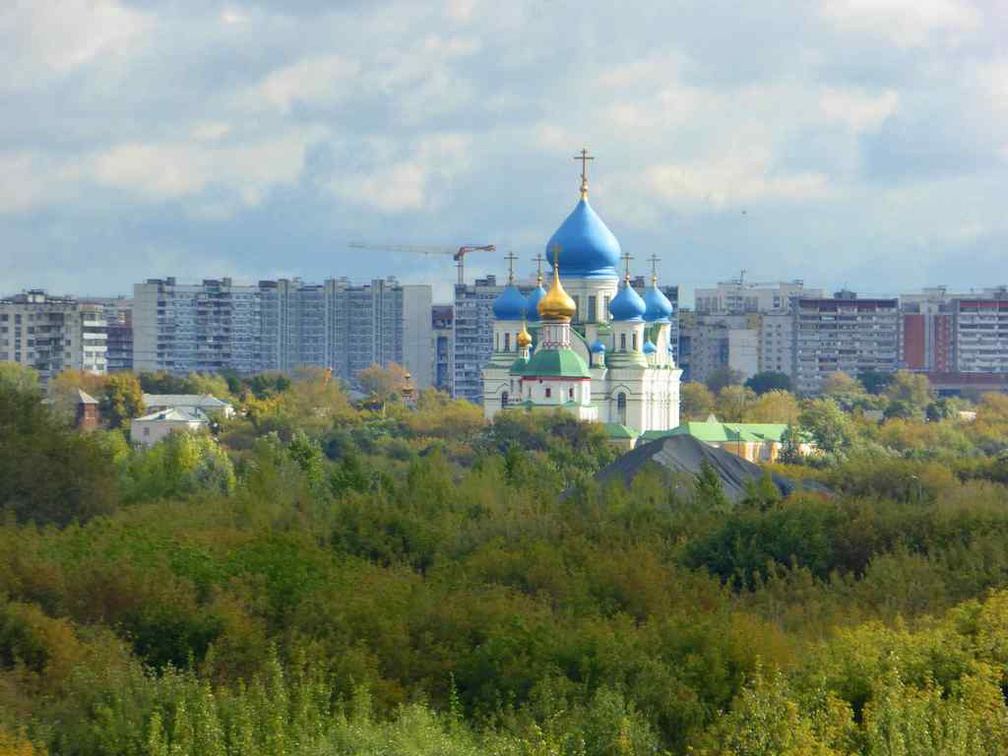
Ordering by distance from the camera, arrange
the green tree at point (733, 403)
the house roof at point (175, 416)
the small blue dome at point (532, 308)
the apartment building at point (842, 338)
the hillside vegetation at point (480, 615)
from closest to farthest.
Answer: the hillside vegetation at point (480, 615) → the small blue dome at point (532, 308) → the house roof at point (175, 416) → the green tree at point (733, 403) → the apartment building at point (842, 338)

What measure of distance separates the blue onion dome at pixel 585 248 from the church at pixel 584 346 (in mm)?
24

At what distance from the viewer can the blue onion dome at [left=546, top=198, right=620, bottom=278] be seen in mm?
70750

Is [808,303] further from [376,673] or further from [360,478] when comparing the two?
[376,673]

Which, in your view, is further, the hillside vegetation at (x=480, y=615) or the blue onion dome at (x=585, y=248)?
the blue onion dome at (x=585, y=248)

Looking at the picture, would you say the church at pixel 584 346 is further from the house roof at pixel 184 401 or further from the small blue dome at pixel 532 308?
the house roof at pixel 184 401

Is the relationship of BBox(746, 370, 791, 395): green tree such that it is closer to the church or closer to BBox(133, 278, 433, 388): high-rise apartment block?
BBox(133, 278, 433, 388): high-rise apartment block

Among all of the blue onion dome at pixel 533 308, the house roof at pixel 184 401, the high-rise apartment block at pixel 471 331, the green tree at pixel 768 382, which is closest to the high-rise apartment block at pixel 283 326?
the high-rise apartment block at pixel 471 331

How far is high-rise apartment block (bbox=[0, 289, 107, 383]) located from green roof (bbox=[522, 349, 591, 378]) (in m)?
50.4

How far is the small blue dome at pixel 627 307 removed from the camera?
69.7 metres

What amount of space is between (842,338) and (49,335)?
1554 inches

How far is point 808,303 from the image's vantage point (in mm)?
138000

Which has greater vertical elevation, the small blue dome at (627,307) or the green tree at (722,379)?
the small blue dome at (627,307)

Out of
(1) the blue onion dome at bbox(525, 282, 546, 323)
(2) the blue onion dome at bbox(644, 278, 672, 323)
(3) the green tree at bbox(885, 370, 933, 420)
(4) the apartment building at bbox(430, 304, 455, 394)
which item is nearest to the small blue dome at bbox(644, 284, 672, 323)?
(2) the blue onion dome at bbox(644, 278, 672, 323)

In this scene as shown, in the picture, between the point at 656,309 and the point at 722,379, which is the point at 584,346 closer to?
the point at 656,309
